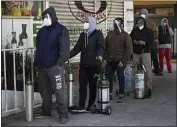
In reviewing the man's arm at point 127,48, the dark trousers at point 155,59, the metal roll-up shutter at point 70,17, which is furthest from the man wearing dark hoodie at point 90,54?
the dark trousers at point 155,59

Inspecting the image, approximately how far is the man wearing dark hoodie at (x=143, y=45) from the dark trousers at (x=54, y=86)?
2592 mm

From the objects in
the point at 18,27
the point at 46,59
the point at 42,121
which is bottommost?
the point at 42,121

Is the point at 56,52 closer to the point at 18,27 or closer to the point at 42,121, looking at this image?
the point at 42,121

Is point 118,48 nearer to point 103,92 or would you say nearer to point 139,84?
point 139,84

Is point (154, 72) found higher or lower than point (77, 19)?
lower

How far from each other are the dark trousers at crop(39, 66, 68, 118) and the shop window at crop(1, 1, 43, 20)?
6.54 feet

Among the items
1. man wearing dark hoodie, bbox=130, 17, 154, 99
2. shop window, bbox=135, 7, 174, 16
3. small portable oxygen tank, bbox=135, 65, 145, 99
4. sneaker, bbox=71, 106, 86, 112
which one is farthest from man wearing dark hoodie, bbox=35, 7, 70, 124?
shop window, bbox=135, 7, 174, 16

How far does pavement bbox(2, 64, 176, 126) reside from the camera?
6414 mm

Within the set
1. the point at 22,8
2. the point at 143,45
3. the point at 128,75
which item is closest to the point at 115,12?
the point at 128,75

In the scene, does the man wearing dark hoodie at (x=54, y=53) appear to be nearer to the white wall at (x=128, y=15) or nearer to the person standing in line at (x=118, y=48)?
the person standing in line at (x=118, y=48)

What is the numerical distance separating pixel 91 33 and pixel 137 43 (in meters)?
1.80

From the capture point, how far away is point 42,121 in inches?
257

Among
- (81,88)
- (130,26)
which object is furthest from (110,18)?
(81,88)

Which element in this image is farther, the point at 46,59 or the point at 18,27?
the point at 18,27
